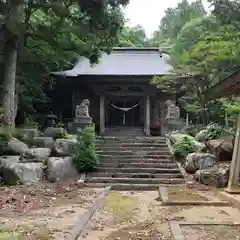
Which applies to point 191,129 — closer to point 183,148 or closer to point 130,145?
point 130,145

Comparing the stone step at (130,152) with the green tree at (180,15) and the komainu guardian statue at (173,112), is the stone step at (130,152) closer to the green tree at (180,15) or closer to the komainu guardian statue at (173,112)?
the komainu guardian statue at (173,112)

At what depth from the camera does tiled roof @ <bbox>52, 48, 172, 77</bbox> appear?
864 inches

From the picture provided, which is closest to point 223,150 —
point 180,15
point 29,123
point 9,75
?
point 9,75

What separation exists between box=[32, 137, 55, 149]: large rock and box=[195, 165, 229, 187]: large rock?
19.0 feet

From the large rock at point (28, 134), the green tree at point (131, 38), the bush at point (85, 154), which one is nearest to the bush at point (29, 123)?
the large rock at point (28, 134)

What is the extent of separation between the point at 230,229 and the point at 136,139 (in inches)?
461

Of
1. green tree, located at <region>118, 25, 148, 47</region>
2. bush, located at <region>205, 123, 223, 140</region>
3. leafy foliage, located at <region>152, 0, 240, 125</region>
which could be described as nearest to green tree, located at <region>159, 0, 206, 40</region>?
green tree, located at <region>118, 25, 148, 47</region>

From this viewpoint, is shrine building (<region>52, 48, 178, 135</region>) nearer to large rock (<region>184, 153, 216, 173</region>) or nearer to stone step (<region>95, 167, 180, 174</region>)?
stone step (<region>95, 167, 180, 174</region>)

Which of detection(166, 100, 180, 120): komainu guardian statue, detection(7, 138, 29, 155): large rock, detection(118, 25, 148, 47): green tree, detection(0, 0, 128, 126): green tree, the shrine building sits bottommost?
detection(7, 138, 29, 155): large rock

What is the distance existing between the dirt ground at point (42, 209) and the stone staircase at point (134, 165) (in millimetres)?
1352

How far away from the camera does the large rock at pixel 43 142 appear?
14539 mm

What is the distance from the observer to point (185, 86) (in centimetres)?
1914

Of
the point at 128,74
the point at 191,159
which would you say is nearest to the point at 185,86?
the point at 128,74

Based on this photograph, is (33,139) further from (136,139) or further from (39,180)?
(136,139)
